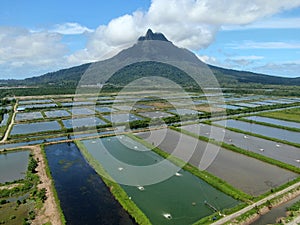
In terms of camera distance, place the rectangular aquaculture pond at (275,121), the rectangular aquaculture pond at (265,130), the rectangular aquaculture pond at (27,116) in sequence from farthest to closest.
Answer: the rectangular aquaculture pond at (27,116) → the rectangular aquaculture pond at (275,121) → the rectangular aquaculture pond at (265,130)

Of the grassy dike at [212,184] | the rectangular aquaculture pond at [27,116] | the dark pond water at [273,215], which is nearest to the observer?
the dark pond water at [273,215]

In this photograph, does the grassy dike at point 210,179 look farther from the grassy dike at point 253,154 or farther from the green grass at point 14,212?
the green grass at point 14,212

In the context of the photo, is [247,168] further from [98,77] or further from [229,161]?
[98,77]

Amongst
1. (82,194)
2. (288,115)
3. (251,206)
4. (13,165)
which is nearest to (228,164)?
(251,206)

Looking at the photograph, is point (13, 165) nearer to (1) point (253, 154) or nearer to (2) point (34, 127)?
(2) point (34, 127)

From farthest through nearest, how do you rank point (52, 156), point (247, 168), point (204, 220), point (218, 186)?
point (52, 156) → point (247, 168) → point (218, 186) → point (204, 220)

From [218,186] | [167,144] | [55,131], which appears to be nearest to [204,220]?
[218,186]

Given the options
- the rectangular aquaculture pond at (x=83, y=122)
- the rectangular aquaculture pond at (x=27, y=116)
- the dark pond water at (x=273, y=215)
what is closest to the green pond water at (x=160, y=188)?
the dark pond water at (x=273, y=215)
